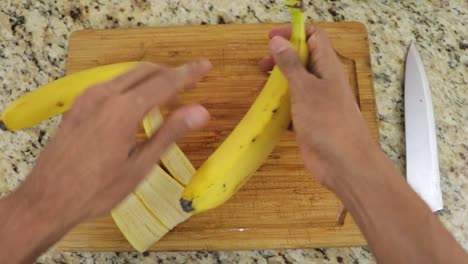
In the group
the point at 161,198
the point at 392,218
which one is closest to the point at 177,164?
the point at 161,198

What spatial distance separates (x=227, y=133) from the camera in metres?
1.07

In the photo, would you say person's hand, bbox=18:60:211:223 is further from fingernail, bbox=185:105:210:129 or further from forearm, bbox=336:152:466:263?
forearm, bbox=336:152:466:263

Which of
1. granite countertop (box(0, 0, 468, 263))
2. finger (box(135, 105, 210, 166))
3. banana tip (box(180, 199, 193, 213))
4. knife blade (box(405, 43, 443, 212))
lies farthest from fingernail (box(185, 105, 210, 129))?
knife blade (box(405, 43, 443, 212))

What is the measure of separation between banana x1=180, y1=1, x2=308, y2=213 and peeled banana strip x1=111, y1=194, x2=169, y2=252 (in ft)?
0.49

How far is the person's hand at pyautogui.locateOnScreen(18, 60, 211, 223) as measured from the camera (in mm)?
715

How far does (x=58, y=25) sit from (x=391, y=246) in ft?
3.07

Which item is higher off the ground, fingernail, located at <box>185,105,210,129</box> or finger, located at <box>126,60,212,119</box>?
finger, located at <box>126,60,212,119</box>

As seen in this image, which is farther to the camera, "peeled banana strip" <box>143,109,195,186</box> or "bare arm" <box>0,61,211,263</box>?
"peeled banana strip" <box>143,109,195,186</box>

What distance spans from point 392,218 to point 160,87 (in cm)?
40

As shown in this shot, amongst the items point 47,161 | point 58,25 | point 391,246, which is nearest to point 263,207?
point 391,246

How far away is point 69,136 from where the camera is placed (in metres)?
0.74

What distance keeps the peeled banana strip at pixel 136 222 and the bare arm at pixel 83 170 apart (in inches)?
8.9

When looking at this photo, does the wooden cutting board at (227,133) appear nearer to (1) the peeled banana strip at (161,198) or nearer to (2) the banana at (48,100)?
(1) the peeled banana strip at (161,198)

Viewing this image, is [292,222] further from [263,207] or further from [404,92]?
[404,92]
